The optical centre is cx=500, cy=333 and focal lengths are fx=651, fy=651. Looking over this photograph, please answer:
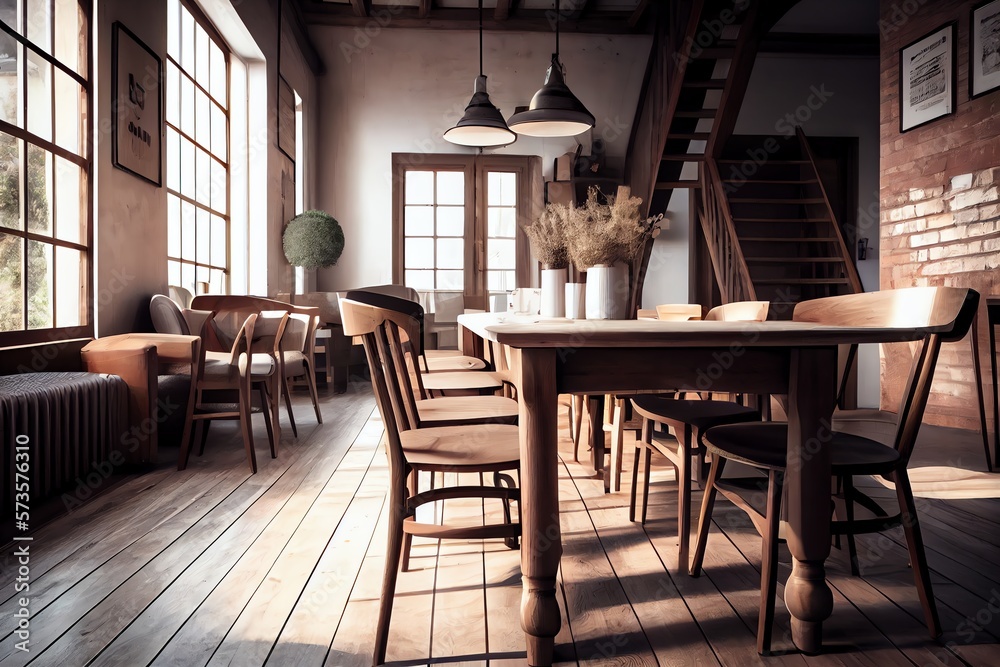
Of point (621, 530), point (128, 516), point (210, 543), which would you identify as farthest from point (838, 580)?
point (128, 516)

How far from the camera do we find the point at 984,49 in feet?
13.4

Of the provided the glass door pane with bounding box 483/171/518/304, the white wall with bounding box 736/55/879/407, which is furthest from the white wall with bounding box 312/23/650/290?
the white wall with bounding box 736/55/879/407

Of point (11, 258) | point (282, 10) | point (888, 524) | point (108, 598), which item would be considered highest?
point (282, 10)

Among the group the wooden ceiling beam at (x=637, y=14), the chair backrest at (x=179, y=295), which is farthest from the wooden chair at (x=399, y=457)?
the wooden ceiling beam at (x=637, y=14)

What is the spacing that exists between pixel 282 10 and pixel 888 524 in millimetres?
6919

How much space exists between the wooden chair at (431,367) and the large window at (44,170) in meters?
1.87

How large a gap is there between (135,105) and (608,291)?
341 centimetres

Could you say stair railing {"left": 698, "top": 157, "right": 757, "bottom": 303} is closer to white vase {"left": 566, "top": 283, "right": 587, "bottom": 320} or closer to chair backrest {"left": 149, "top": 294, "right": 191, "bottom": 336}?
white vase {"left": 566, "top": 283, "right": 587, "bottom": 320}

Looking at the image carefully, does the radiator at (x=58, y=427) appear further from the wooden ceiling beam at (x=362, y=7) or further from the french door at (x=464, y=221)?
the wooden ceiling beam at (x=362, y=7)

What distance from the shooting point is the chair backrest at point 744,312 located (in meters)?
2.65

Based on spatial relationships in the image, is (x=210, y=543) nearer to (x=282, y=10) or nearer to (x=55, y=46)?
(x=55, y=46)

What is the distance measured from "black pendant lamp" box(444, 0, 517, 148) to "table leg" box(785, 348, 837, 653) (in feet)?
10.7

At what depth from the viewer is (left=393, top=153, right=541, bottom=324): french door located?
318 inches

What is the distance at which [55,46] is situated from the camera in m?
3.36
